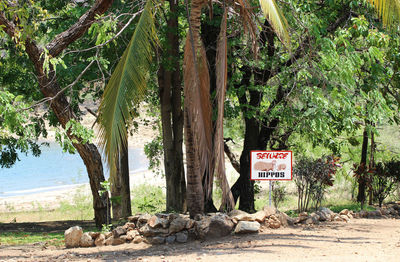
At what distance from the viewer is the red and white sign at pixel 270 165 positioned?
920cm

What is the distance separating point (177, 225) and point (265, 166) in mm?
1980

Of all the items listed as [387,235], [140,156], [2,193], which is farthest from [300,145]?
[140,156]

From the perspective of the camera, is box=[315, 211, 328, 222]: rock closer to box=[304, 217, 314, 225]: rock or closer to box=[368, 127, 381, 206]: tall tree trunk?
A: box=[304, 217, 314, 225]: rock

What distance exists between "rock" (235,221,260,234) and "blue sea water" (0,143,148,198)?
19883 mm

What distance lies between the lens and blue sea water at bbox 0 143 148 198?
109ft

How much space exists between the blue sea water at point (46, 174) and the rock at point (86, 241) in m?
18.7

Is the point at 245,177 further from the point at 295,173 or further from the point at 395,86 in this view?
the point at 395,86

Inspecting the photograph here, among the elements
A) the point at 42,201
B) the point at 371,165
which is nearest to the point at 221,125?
the point at 371,165

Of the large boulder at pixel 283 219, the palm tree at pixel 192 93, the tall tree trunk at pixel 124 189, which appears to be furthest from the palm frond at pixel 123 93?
the tall tree trunk at pixel 124 189

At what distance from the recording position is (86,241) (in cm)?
892

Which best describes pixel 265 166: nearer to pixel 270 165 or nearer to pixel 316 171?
pixel 270 165

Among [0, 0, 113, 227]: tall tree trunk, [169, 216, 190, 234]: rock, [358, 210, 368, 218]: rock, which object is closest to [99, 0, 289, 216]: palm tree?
[169, 216, 190, 234]: rock

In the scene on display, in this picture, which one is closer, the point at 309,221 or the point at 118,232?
the point at 118,232

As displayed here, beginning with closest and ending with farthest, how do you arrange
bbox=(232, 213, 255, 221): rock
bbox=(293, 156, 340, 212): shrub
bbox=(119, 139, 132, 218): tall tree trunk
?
bbox=(232, 213, 255, 221): rock < bbox=(293, 156, 340, 212): shrub < bbox=(119, 139, 132, 218): tall tree trunk
